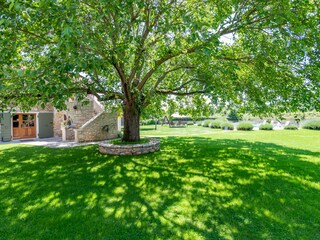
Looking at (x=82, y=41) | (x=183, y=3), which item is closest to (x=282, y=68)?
(x=183, y=3)

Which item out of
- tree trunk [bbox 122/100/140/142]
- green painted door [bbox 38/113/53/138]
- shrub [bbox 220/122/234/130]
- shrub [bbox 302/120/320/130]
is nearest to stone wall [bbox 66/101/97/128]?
green painted door [bbox 38/113/53/138]

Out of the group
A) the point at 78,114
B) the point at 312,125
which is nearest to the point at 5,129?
the point at 78,114

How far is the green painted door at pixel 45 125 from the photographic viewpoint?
17.7 metres

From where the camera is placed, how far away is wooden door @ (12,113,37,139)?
55.1 feet

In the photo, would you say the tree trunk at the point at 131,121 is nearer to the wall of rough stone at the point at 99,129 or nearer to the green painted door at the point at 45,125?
the wall of rough stone at the point at 99,129

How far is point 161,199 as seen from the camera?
5.15 meters

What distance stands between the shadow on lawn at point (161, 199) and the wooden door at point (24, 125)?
9.62 metres

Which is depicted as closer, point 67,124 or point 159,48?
point 159,48

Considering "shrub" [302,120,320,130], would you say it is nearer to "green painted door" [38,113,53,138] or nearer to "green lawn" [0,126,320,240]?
"green lawn" [0,126,320,240]

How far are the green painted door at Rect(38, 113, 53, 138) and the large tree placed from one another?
30.7ft

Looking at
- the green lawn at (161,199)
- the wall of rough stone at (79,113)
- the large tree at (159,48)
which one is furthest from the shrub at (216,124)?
the green lawn at (161,199)

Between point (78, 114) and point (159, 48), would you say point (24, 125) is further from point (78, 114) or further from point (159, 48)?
point (159, 48)

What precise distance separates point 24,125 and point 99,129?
6.81 metres

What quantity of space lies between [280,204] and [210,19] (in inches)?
274
